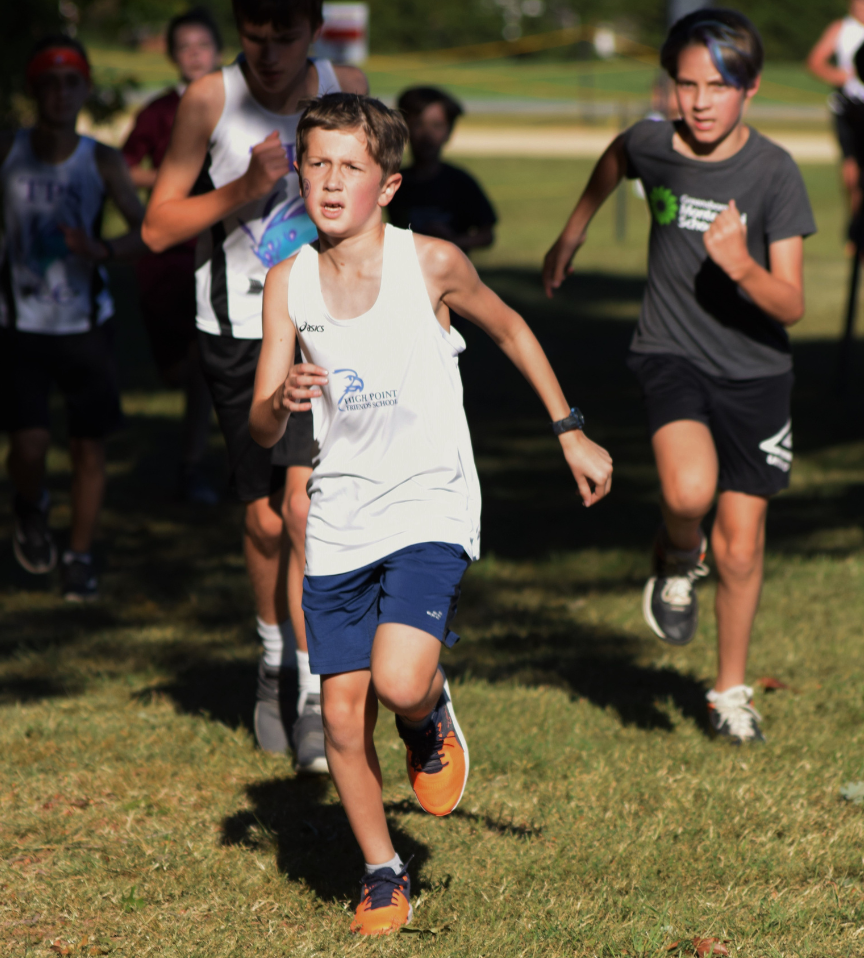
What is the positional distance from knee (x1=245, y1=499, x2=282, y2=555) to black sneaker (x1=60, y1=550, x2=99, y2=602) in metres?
2.01

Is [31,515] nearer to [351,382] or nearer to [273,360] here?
[273,360]

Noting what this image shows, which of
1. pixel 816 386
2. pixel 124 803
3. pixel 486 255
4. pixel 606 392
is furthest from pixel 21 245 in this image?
pixel 486 255

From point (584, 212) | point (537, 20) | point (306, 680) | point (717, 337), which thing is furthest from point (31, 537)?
point (537, 20)

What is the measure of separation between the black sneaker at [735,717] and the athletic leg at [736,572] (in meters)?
0.04

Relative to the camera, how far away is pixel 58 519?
7.58 metres

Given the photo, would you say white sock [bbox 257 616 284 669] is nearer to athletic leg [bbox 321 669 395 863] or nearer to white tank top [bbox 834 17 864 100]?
athletic leg [bbox 321 669 395 863]

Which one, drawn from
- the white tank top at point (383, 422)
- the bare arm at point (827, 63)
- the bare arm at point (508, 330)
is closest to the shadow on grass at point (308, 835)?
the white tank top at point (383, 422)

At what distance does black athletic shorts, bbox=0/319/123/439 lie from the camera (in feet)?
19.8

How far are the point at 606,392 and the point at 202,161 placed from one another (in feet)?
22.7

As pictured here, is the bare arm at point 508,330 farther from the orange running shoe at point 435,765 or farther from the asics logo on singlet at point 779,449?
the asics logo on singlet at point 779,449

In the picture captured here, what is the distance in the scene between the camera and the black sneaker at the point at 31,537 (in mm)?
6395

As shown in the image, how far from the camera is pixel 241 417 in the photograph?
4453 mm

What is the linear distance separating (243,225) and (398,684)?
5.90 feet

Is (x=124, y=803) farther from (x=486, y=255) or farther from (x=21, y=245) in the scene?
(x=486, y=255)
